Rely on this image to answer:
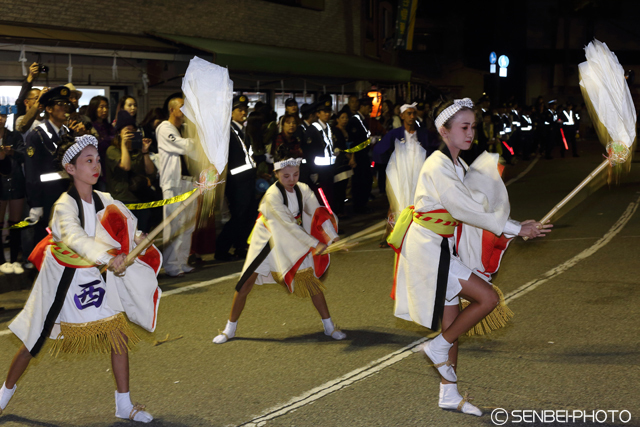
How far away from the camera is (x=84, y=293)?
418 cm

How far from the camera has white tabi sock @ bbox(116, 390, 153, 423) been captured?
13.8ft

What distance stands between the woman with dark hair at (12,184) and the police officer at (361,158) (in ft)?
20.2

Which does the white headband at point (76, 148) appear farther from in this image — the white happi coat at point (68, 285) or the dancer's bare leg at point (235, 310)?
the dancer's bare leg at point (235, 310)

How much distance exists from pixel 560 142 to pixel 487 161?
24.7 m

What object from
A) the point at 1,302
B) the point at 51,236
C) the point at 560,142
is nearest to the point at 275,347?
the point at 51,236

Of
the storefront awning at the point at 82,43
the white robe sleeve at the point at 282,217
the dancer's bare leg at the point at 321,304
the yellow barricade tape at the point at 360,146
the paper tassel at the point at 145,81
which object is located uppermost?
the storefront awning at the point at 82,43

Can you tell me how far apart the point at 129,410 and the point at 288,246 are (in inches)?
76.4

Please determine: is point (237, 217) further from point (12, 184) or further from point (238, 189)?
point (12, 184)

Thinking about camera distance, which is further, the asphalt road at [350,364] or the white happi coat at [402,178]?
the white happi coat at [402,178]

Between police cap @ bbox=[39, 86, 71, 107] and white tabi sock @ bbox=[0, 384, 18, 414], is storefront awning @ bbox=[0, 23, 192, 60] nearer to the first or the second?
police cap @ bbox=[39, 86, 71, 107]

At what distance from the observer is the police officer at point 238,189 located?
29.7ft

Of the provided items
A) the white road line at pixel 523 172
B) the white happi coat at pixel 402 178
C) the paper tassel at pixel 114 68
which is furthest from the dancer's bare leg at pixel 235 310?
the white road line at pixel 523 172

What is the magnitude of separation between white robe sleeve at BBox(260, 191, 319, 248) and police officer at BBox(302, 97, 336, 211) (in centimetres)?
481

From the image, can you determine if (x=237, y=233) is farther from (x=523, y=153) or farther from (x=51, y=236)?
(x=523, y=153)
